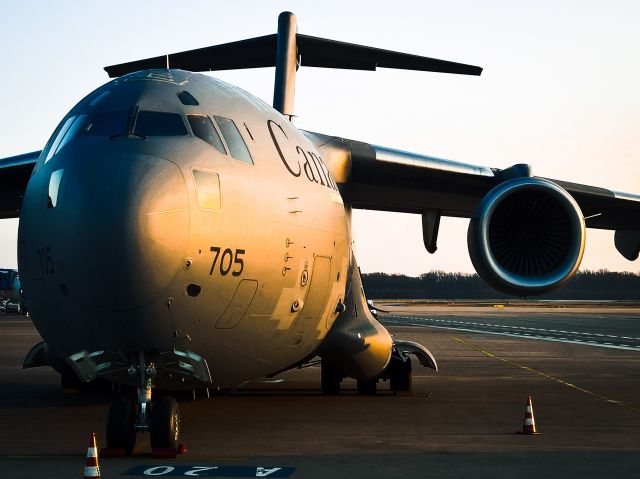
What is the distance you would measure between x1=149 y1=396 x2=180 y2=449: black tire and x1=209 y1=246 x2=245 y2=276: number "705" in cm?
122

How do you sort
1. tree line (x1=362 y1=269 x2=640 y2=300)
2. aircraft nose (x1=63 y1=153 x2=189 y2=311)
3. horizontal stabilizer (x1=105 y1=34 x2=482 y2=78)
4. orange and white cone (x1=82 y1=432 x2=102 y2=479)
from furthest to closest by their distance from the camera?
tree line (x1=362 y1=269 x2=640 y2=300) → horizontal stabilizer (x1=105 y1=34 x2=482 y2=78) → aircraft nose (x1=63 y1=153 x2=189 y2=311) → orange and white cone (x1=82 y1=432 x2=102 y2=479)

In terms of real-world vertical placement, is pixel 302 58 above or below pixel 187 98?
above

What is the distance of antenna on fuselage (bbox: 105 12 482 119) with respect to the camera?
1557 centimetres

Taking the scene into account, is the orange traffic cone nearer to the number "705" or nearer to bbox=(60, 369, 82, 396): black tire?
the number "705"

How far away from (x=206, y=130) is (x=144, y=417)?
261 cm

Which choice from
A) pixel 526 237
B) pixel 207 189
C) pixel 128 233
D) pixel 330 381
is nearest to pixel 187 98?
pixel 207 189

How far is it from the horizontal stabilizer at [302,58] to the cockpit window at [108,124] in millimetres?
6876

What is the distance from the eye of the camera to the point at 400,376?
15148mm

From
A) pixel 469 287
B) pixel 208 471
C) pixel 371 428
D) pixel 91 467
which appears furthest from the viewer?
pixel 469 287

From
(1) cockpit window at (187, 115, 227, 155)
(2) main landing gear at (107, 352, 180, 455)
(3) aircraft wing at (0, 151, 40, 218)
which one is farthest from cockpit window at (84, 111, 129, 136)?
(3) aircraft wing at (0, 151, 40, 218)

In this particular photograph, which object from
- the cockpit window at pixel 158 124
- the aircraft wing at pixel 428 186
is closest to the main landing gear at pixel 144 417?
the cockpit window at pixel 158 124

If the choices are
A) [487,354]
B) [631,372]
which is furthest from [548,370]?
[487,354]

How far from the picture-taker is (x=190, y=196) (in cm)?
802

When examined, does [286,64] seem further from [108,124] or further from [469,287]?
[469,287]
